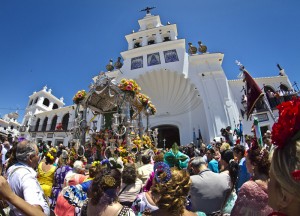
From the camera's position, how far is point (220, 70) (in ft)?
56.8

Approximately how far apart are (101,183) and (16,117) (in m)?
48.7

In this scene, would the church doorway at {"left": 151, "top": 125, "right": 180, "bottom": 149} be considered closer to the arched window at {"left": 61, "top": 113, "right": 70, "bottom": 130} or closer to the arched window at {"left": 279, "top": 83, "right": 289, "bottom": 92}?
the arched window at {"left": 279, "top": 83, "right": 289, "bottom": 92}

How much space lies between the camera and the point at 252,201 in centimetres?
178

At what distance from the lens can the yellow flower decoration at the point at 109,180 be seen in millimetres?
1962

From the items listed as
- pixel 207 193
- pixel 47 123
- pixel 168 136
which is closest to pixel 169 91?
pixel 168 136

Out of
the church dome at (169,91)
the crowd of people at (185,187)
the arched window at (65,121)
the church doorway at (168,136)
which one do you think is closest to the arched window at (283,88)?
the church dome at (169,91)

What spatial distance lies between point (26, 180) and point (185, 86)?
17722 mm

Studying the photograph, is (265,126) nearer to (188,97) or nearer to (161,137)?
(188,97)

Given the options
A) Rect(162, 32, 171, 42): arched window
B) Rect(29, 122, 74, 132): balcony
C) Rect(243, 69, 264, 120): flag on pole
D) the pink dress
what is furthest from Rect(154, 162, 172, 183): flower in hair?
Rect(29, 122, 74, 132): balcony

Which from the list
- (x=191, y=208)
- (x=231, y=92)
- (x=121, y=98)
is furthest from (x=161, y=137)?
(x=191, y=208)

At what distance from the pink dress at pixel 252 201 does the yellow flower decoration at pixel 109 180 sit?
1.26 m

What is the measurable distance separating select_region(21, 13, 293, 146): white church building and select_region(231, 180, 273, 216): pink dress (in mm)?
13769

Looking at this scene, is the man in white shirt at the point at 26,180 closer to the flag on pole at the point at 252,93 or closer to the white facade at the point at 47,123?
the flag on pole at the point at 252,93

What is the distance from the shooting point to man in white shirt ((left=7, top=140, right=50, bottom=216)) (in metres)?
1.64
